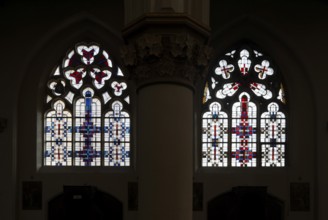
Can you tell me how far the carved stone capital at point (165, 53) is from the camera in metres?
9.21

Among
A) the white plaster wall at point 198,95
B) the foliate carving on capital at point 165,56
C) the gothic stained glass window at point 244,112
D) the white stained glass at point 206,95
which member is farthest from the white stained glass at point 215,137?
the foliate carving on capital at point 165,56

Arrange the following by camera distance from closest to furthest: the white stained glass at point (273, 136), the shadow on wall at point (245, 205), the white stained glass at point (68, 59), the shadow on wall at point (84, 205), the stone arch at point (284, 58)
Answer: the shadow on wall at point (245, 205) < the shadow on wall at point (84, 205) < the stone arch at point (284, 58) < the white stained glass at point (273, 136) < the white stained glass at point (68, 59)

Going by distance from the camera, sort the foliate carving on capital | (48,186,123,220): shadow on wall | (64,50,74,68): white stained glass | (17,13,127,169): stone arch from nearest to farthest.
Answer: the foliate carving on capital, (48,186,123,220): shadow on wall, (17,13,127,169): stone arch, (64,50,74,68): white stained glass

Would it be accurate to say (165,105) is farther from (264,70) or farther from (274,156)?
(264,70)

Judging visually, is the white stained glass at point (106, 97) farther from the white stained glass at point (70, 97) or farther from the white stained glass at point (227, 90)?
the white stained glass at point (227, 90)

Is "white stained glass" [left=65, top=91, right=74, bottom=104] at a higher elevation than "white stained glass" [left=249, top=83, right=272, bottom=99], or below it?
below

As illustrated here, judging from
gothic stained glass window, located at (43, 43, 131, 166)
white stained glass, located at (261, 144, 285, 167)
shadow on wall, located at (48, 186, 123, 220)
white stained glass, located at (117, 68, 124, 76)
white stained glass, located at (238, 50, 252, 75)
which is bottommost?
shadow on wall, located at (48, 186, 123, 220)

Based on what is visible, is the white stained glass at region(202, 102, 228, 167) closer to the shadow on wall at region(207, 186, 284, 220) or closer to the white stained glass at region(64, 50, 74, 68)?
the shadow on wall at region(207, 186, 284, 220)

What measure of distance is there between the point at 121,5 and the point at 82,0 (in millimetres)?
883

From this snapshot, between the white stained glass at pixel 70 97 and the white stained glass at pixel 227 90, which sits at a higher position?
the white stained glass at pixel 227 90

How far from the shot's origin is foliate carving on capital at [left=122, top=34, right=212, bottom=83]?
363 inches

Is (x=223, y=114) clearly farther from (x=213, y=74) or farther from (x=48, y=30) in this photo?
(x=48, y=30)

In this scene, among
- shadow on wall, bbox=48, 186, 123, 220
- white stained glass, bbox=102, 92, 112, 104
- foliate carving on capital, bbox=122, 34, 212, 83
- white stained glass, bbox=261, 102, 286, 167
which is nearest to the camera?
foliate carving on capital, bbox=122, 34, 212, 83

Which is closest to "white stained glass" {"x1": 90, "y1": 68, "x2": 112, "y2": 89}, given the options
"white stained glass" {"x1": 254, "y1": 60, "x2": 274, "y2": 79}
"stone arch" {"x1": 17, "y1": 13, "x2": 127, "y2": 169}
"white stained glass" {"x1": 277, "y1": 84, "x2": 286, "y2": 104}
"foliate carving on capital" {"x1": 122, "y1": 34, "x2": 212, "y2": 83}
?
"stone arch" {"x1": 17, "y1": 13, "x2": 127, "y2": 169}
